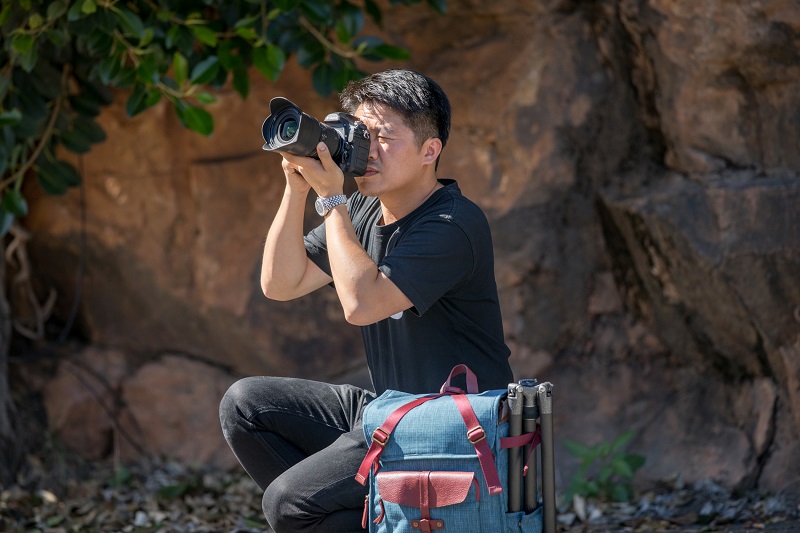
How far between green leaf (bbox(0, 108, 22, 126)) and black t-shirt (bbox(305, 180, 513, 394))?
1.24 meters

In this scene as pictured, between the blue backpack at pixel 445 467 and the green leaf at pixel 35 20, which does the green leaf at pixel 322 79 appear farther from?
the blue backpack at pixel 445 467

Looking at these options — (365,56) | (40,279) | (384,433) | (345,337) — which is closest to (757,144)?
(365,56)

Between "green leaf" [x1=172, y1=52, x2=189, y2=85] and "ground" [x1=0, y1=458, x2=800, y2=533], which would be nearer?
"ground" [x1=0, y1=458, x2=800, y2=533]

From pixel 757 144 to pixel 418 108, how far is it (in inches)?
53.6

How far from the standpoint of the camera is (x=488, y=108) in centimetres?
338

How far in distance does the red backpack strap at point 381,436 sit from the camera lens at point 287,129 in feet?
2.01

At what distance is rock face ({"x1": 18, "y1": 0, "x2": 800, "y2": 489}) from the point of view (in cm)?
303

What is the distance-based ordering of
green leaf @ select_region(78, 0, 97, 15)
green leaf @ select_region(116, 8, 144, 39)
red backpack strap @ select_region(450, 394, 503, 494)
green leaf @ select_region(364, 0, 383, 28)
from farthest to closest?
green leaf @ select_region(364, 0, 383, 28), green leaf @ select_region(116, 8, 144, 39), green leaf @ select_region(78, 0, 97, 15), red backpack strap @ select_region(450, 394, 503, 494)

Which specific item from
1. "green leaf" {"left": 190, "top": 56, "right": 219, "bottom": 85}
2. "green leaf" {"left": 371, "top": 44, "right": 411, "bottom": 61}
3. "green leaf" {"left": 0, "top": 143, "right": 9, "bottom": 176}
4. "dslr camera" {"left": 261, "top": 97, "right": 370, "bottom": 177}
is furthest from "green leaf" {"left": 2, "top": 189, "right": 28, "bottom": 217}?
"dslr camera" {"left": 261, "top": 97, "right": 370, "bottom": 177}

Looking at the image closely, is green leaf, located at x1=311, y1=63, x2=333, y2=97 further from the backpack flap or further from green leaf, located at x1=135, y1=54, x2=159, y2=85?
the backpack flap

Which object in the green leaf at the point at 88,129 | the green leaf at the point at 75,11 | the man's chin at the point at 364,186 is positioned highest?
the green leaf at the point at 75,11

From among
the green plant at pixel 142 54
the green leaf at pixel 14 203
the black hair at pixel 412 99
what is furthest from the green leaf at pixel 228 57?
the black hair at pixel 412 99

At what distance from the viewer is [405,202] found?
2240 mm

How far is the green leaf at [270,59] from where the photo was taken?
117 inches
